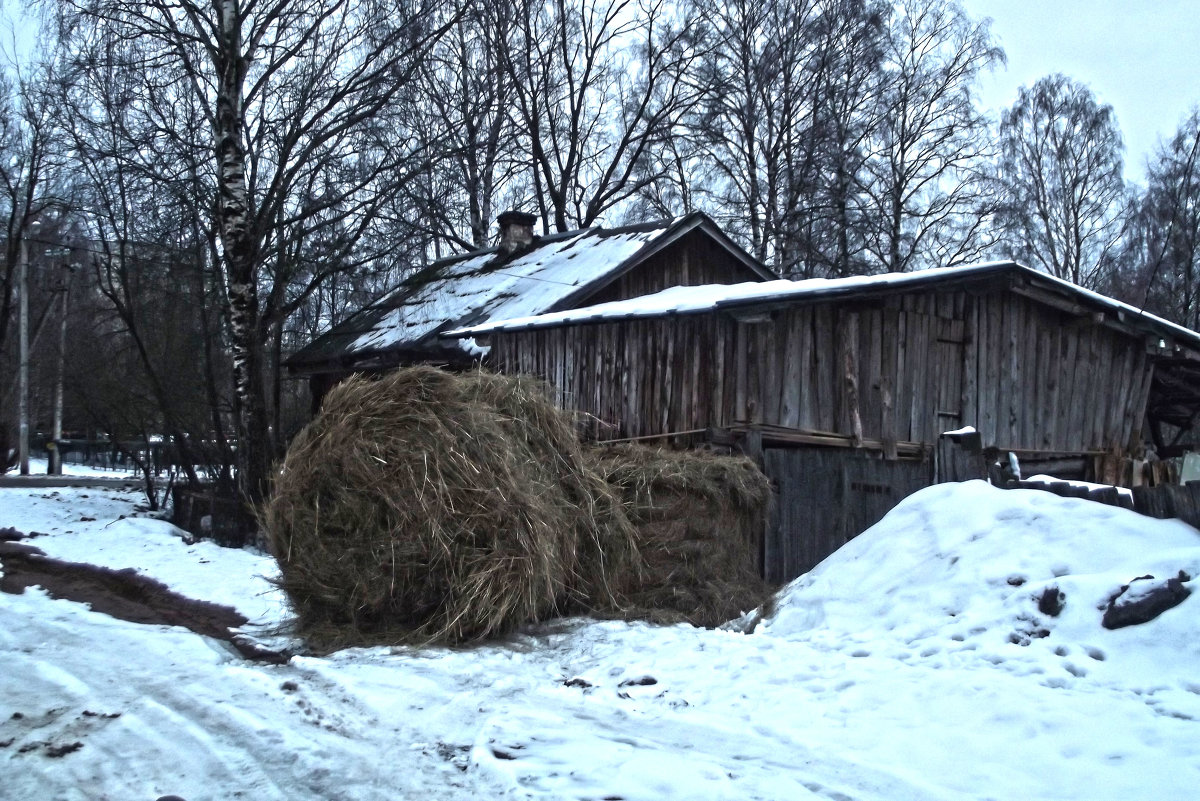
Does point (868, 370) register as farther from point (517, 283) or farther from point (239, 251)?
point (239, 251)

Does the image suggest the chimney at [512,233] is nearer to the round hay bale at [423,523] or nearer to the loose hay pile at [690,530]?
the loose hay pile at [690,530]

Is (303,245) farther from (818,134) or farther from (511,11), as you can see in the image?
(818,134)

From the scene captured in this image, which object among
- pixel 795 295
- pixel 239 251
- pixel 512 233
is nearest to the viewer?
pixel 795 295

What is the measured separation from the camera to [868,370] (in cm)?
1170

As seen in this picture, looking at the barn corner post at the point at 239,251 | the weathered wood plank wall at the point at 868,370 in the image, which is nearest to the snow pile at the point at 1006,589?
the weathered wood plank wall at the point at 868,370

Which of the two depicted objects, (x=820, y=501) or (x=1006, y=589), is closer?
(x=1006, y=589)

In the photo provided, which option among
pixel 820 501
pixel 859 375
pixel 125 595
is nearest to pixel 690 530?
pixel 820 501

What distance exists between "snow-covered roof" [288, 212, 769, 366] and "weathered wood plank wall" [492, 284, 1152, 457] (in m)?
3.39

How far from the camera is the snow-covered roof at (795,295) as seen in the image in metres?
10.3

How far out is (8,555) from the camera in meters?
12.2

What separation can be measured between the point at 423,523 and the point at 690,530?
2.66m

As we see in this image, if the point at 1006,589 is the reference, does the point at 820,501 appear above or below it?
above

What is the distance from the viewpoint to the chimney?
20516mm

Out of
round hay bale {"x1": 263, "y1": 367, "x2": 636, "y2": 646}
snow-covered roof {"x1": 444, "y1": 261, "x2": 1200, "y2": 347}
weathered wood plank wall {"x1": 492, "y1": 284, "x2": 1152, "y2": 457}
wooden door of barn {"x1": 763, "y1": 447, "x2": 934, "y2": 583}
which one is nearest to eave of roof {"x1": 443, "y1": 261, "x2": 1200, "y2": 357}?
snow-covered roof {"x1": 444, "y1": 261, "x2": 1200, "y2": 347}
